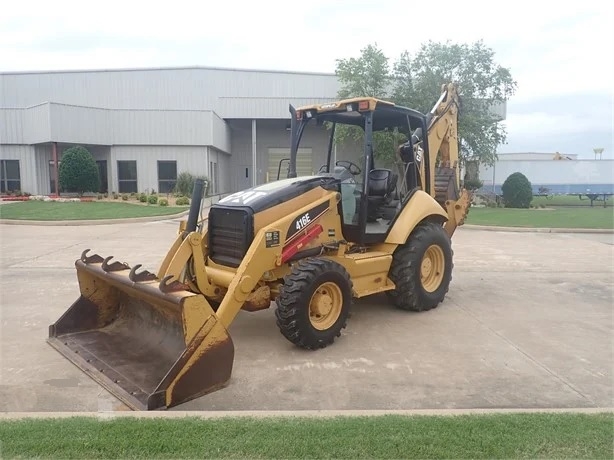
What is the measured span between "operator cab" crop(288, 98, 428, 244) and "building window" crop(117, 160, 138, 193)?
23.5m

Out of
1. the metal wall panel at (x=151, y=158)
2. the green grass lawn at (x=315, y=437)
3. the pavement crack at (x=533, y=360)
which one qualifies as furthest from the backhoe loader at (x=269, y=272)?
the metal wall panel at (x=151, y=158)

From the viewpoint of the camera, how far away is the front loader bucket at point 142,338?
403cm

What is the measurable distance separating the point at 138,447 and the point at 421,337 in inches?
140

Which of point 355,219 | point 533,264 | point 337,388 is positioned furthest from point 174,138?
point 337,388

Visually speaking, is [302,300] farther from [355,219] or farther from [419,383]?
[355,219]

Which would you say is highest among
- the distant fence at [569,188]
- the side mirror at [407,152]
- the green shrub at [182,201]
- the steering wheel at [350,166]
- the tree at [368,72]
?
the tree at [368,72]

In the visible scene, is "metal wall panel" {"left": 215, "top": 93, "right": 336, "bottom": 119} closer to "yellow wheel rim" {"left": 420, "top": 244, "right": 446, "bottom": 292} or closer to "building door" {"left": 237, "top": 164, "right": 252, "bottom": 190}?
"building door" {"left": 237, "top": 164, "right": 252, "bottom": 190}

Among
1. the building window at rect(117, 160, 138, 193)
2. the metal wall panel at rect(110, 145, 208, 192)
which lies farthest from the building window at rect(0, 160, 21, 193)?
the building window at rect(117, 160, 138, 193)

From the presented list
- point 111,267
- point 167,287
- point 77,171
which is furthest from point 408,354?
point 77,171

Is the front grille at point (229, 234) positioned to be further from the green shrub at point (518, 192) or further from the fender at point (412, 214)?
the green shrub at point (518, 192)

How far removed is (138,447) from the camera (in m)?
3.18

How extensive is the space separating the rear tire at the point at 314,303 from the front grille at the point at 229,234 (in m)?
0.61

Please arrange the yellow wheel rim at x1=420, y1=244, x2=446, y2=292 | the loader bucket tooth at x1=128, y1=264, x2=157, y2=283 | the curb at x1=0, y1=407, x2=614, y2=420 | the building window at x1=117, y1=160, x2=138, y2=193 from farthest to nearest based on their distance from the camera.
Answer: the building window at x1=117, y1=160, x2=138, y2=193 → the yellow wheel rim at x1=420, y1=244, x2=446, y2=292 → the loader bucket tooth at x1=128, y1=264, x2=157, y2=283 → the curb at x1=0, y1=407, x2=614, y2=420

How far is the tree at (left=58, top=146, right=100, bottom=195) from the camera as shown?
2534cm
